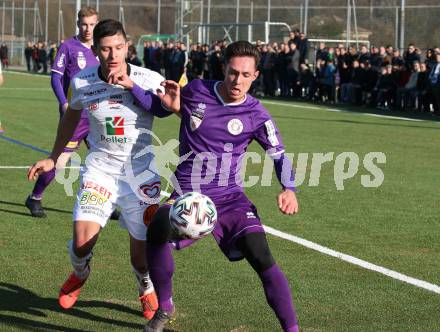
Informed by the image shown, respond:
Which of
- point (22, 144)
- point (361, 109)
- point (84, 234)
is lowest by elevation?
point (22, 144)

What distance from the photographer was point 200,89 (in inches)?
238

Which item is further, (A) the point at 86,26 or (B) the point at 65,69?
(B) the point at 65,69

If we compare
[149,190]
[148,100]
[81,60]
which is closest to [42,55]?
[81,60]

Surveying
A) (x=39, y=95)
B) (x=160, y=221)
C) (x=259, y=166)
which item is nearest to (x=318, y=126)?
(x=259, y=166)

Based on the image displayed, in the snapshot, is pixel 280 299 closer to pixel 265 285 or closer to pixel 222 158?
pixel 265 285

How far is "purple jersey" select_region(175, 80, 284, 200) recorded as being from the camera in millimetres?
5934

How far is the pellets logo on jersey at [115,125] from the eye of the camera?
6285 mm

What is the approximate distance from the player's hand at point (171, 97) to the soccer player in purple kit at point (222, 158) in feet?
0.09

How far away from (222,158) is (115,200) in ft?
2.71

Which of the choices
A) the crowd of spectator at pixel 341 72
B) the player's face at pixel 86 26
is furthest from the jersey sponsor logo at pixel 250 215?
the crowd of spectator at pixel 341 72

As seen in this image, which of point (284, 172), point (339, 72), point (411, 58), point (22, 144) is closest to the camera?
point (284, 172)

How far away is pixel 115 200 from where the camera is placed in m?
6.33

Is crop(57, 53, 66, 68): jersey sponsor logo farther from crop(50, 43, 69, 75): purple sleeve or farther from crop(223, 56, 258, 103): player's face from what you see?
crop(223, 56, 258, 103): player's face

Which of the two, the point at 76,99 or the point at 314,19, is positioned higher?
the point at 314,19
